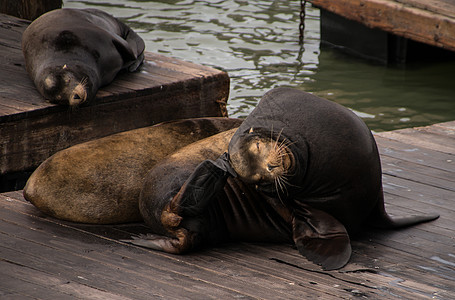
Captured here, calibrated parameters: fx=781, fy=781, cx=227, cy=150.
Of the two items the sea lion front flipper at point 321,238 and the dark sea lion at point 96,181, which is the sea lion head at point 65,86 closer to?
the dark sea lion at point 96,181

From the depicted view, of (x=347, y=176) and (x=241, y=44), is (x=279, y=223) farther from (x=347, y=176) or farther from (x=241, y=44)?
(x=241, y=44)

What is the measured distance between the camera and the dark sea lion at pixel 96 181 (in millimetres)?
4320

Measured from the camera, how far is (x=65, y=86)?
5355mm

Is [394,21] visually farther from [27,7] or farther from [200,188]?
[200,188]

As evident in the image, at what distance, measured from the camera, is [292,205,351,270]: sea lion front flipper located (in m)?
3.62

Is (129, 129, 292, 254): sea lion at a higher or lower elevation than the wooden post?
lower

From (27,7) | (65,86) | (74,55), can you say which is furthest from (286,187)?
(27,7)

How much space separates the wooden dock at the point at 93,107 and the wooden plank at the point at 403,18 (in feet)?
12.5

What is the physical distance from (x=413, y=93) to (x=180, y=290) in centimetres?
704

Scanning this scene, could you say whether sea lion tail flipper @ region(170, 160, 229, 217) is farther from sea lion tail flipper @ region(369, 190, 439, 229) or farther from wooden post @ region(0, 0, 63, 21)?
wooden post @ region(0, 0, 63, 21)

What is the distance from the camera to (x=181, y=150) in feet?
14.3

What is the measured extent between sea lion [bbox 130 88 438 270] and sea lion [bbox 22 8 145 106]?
1669 millimetres

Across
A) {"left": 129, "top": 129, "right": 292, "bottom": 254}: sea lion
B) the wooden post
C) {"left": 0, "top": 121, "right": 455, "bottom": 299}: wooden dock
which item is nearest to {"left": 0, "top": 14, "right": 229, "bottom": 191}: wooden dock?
{"left": 0, "top": 121, "right": 455, "bottom": 299}: wooden dock

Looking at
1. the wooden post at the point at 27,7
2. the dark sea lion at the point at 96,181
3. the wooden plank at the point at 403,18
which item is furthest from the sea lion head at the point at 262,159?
the wooden plank at the point at 403,18
